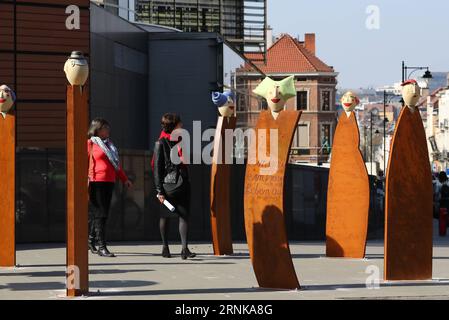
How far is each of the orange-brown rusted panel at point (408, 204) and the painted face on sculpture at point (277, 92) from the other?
48.4 inches

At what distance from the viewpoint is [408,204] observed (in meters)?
11.4

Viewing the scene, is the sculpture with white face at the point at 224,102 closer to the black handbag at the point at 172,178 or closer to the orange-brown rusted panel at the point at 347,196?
the black handbag at the point at 172,178

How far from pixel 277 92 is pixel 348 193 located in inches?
160

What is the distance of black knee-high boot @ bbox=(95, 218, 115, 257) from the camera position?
46.9 ft

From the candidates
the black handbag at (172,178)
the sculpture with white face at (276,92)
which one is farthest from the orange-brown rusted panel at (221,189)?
the sculpture with white face at (276,92)

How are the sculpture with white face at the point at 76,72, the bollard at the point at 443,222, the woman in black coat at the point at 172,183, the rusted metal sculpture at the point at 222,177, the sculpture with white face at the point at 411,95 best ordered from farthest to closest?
the bollard at the point at 443,222, the rusted metal sculpture at the point at 222,177, the woman in black coat at the point at 172,183, the sculpture with white face at the point at 411,95, the sculpture with white face at the point at 76,72

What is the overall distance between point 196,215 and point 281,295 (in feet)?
26.0

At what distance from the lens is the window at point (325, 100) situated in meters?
108

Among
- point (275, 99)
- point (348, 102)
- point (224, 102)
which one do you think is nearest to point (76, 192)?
point (275, 99)

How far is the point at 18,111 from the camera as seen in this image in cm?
1903

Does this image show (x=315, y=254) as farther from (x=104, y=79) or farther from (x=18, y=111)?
(x=104, y=79)

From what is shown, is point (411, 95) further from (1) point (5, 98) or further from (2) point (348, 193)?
(1) point (5, 98)

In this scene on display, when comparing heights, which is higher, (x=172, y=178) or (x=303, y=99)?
(x=303, y=99)

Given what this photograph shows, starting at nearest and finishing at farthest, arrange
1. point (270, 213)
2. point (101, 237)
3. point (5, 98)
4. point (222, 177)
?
point (270, 213)
point (5, 98)
point (101, 237)
point (222, 177)
